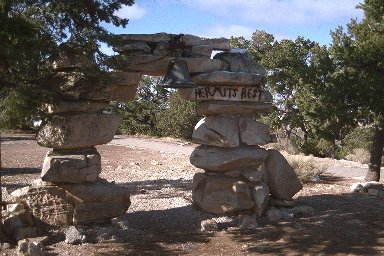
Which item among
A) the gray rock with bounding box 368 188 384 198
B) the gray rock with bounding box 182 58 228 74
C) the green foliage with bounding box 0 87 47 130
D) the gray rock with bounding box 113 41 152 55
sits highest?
the gray rock with bounding box 113 41 152 55

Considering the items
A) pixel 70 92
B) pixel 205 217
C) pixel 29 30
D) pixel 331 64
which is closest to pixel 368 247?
pixel 205 217

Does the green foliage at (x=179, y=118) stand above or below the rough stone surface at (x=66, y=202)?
above

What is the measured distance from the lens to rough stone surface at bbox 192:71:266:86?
750 cm

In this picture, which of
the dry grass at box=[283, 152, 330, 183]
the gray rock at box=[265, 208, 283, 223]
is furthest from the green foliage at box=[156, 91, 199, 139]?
the gray rock at box=[265, 208, 283, 223]

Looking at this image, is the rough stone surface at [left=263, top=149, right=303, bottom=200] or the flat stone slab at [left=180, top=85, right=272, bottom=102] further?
the rough stone surface at [left=263, top=149, right=303, bottom=200]

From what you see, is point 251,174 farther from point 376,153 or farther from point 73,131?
point 376,153

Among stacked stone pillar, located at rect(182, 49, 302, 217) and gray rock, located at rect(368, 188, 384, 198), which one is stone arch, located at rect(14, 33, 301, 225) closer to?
stacked stone pillar, located at rect(182, 49, 302, 217)

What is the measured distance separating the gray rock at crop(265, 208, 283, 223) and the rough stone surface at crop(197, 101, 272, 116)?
1680 millimetres

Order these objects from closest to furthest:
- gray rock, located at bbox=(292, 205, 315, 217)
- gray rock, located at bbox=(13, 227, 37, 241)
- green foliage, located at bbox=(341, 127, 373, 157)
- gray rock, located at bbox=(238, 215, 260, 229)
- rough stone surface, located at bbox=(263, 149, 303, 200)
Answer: gray rock, located at bbox=(13, 227, 37, 241), gray rock, located at bbox=(238, 215, 260, 229), gray rock, located at bbox=(292, 205, 315, 217), rough stone surface, located at bbox=(263, 149, 303, 200), green foliage, located at bbox=(341, 127, 373, 157)

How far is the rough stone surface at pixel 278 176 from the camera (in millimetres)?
8195

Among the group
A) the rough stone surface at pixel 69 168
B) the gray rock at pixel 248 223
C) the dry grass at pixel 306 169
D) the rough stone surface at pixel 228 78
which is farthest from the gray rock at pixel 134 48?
the dry grass at pixel 306 169

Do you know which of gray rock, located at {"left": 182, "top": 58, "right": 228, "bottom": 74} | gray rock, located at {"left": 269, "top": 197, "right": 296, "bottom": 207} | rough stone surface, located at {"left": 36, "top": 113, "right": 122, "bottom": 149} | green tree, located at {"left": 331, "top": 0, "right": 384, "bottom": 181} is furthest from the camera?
green tree, located at {"left": 331, "top": 0, "right": 384, "bottom": 181}

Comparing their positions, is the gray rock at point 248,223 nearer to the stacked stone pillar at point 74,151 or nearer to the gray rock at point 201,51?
the stacked stone pillar at point 74,151

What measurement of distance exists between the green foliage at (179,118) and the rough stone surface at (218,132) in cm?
1681
